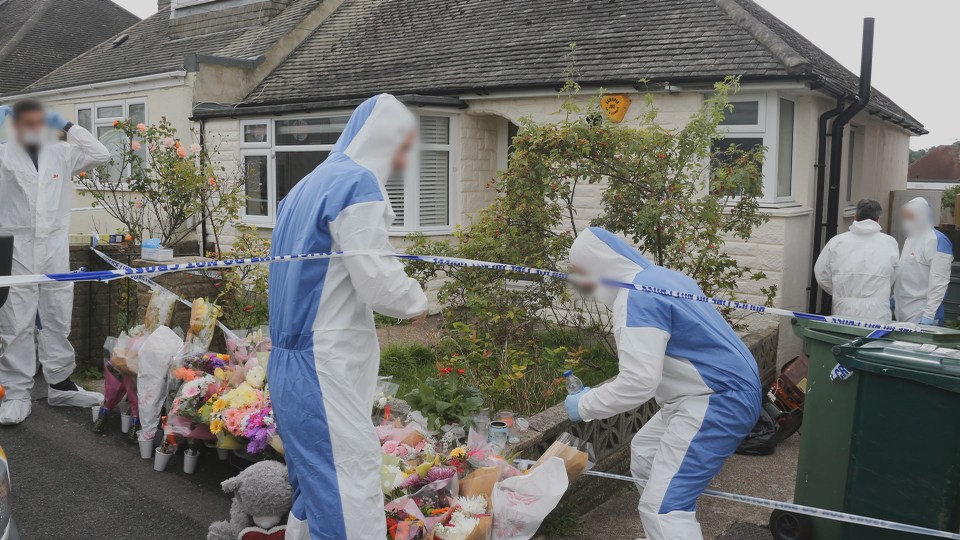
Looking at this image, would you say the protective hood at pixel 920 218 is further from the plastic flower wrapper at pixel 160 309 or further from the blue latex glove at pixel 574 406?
the plastic flower wrapper at pixel 160 309

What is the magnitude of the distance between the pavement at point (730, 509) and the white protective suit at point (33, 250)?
13.7 ft

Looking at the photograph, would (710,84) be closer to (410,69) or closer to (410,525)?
(410,69)

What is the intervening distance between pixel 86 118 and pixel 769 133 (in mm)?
13005

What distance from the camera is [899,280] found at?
25.1ft

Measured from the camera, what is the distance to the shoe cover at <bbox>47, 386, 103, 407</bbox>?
6.30 m

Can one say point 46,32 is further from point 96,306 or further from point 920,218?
point 920,218

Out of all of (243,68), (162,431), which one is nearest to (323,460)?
(162,431)

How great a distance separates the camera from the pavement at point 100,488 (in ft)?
14.3

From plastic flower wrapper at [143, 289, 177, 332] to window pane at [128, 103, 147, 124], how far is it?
971cm

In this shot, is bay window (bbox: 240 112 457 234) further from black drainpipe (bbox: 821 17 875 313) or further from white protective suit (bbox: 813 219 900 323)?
white protective suit (bbox: 813 219 900 323)

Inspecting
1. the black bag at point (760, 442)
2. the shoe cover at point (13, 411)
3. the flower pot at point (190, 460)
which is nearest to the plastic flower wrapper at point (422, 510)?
the flower pot at point (190, 460)

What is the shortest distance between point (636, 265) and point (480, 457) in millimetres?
1231

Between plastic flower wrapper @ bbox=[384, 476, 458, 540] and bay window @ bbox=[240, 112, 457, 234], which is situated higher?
bay window @ bbox=[240, 112, 457, 234]

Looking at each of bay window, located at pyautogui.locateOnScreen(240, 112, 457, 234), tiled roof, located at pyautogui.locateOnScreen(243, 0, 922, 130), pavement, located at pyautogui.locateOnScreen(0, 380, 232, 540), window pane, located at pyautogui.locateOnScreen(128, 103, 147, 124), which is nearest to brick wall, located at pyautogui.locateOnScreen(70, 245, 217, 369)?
pavement, located at pyautogui.locateOnScreen(0, 380, 232, 540)
